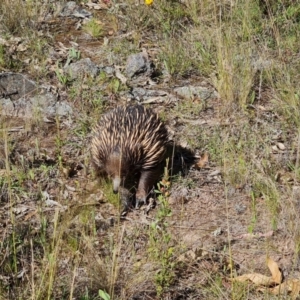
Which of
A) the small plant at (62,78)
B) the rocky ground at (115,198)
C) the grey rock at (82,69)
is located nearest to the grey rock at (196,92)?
the rocky ground at (115,198)

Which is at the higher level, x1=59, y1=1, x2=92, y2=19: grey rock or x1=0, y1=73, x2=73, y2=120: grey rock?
x1=59, y1=1, x2=92, y2=19: grey rock

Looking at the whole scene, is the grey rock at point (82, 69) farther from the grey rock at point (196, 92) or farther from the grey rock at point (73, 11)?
the grey rock at point (73, 11)

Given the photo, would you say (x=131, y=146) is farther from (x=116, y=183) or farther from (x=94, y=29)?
(x=94, y=29)

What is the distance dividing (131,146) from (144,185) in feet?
0.87

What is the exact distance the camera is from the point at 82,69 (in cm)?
499

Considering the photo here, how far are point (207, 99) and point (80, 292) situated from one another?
2403 mm

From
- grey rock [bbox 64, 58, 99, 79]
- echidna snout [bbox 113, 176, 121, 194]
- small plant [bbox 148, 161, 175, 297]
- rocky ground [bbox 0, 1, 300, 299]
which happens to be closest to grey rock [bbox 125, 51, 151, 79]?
rocky ground [bbox 0, 1, 300, 299]

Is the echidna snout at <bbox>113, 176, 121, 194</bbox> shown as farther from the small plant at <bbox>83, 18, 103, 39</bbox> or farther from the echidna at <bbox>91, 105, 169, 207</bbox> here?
the small plant at <bbox>83, 18, 103, 39</bbox>

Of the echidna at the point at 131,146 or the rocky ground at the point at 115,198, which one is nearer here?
the rocky ground at the point at 115,198

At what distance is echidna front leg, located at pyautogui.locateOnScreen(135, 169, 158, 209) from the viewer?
371 cm

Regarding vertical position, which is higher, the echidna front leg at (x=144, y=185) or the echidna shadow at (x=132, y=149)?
the echidna shadow at (x=132, y=149)

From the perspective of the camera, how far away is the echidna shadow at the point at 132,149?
355 centimetres

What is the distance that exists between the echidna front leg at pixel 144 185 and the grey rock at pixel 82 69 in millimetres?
1437

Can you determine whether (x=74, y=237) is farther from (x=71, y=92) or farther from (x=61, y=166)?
(x=71, y=92)
